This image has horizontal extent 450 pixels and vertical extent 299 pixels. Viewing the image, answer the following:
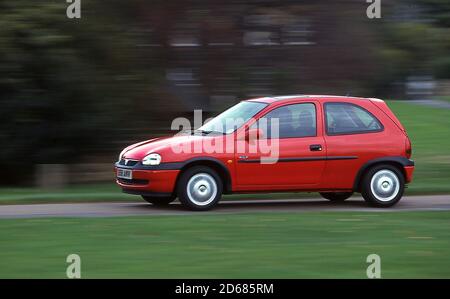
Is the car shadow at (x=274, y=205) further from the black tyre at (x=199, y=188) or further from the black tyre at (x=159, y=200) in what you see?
the black tyre at (x=199, y=188)

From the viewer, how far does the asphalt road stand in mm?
12000

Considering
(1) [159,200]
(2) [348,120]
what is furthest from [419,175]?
(1) [159,200]

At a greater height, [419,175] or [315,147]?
[315,147]

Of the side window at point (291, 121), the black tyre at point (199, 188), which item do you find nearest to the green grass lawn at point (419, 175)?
the black tyre at point (199, 188)

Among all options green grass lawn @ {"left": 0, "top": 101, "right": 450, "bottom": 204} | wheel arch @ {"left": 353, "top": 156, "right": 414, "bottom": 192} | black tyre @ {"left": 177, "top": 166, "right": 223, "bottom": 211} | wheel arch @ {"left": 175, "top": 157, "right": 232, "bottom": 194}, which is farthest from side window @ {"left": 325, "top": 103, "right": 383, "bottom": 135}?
green grass lawn @ {"left": 0, "top": 101, "right": 450, "bottom": 204}

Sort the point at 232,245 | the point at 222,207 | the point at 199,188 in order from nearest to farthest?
the point at 232,245, the point at 199,188, the point at 222,207

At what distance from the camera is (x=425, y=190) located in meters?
15.0

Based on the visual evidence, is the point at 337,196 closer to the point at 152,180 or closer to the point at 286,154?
the point at 286,154

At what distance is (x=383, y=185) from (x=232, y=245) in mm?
4442

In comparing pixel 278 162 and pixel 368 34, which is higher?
pixel 368 34

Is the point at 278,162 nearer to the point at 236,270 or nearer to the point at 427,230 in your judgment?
the point at 427,230

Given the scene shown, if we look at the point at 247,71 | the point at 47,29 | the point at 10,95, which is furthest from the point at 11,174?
the point at 247,71

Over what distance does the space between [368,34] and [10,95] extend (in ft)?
25.5

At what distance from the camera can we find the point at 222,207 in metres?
12.9
